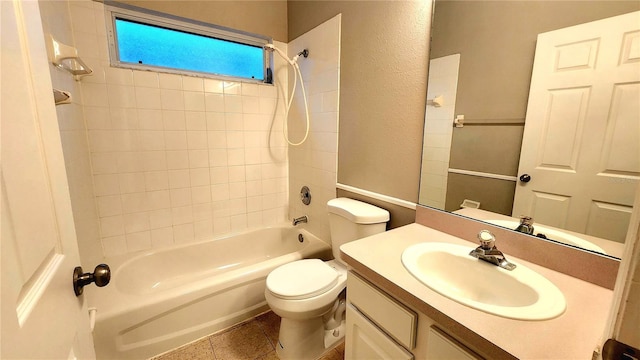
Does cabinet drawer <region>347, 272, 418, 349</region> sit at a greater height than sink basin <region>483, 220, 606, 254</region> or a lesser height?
lesser

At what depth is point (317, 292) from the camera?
1.32m

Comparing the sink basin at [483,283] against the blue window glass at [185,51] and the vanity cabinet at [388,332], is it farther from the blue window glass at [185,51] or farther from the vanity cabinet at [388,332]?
the blue window glass at [185,51]

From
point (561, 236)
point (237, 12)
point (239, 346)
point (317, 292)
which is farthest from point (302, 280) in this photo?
point (237, 12)

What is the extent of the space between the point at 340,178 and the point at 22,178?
1.55m

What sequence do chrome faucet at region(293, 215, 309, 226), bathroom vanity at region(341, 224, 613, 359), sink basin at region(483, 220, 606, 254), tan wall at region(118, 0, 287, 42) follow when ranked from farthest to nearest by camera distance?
chrome faucet at region(293, 215, 309, 226), tan wall at region(118, 0, 287, 42), sink basin at region(483, 220, 606, 254), bathroom vanity at region(341, 224, 613, 359)

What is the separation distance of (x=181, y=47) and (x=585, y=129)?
230cm

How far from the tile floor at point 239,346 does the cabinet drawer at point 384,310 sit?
2.62ft

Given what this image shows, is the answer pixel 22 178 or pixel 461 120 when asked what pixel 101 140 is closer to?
pixel 22 178

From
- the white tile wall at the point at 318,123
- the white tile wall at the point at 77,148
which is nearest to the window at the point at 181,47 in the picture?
the white tile wall at the point at 77,148

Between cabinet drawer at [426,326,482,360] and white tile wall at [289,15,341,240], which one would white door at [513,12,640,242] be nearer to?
cabinet drawer at [426,326,482,360]

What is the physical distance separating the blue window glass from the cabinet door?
1948mm

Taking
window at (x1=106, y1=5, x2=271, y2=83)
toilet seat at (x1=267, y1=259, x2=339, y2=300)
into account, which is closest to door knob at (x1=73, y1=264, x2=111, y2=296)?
toilet seat at (x1=267, y1=259, x2=339, y2=300)

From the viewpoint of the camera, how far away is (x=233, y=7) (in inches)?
77.5

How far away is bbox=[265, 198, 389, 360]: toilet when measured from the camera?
4.28 feet
